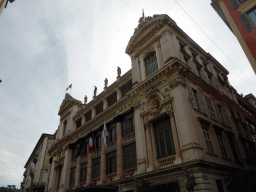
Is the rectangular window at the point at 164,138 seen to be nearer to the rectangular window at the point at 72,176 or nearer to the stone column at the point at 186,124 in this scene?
the stone column at the point at 186,124

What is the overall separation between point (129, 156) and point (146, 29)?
15.6 meters

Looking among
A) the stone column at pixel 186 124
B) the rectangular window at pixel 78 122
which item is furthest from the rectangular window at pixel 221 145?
the rectangular window at pixel 78 122

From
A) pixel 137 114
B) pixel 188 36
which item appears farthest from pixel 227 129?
pixel 188 36

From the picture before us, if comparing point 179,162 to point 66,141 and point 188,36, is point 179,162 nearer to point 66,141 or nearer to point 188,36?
point 188,36

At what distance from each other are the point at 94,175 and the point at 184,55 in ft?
62.0

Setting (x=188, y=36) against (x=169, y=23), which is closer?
(x=169, y=23)

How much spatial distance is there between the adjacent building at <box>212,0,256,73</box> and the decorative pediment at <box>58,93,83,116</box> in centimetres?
2872

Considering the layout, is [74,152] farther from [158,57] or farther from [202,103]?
[202,103]

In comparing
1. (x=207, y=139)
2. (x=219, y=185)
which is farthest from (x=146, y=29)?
(x=219, y=185)

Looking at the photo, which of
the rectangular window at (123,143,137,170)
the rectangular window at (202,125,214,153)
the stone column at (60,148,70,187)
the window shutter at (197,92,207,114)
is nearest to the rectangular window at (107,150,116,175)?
the rectangular window at (123,143,137,170)

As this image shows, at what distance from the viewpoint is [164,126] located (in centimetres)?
1712

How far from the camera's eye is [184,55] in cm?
2106

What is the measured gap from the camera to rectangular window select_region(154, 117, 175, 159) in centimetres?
1595

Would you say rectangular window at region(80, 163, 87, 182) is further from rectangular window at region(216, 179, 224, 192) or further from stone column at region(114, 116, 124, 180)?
rectangular window at region(216, 179, 224, 192)
